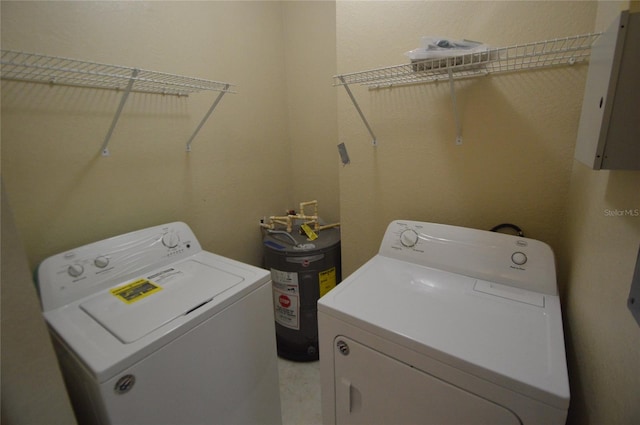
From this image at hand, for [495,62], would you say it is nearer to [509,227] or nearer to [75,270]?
[509,227]

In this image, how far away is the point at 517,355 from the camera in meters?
0.79

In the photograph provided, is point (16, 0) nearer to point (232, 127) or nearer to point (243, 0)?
point (232, 127)

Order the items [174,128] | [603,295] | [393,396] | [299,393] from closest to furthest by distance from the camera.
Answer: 1. [603,295]
2. [393,396]
3. [174,128]
4. [299,393]

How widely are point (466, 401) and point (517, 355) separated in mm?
192

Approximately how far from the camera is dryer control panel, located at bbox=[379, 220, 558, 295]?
1.12 metres

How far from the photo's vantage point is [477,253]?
1.24 meters

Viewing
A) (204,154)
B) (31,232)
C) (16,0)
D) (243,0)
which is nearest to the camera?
(16,0)

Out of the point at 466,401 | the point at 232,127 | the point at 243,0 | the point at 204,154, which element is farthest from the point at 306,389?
the point at 243,0

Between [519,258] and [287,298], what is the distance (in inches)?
51.2

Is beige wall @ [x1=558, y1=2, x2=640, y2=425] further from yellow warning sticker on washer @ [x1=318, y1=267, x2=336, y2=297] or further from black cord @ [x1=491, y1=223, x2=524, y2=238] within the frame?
yellow warning sticker on washer @ [x1=318, y1=267, x2=336, y2=297]

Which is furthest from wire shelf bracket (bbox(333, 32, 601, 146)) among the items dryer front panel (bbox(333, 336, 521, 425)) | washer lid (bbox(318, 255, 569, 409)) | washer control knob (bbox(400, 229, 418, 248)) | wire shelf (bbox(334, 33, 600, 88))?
dryer front panel (bbox(333, 336, 521, 425))

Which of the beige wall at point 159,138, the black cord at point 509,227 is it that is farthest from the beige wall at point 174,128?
the black cord at point 509,227

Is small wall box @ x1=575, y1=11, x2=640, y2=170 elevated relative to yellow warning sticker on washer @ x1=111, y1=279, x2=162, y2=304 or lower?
elevated

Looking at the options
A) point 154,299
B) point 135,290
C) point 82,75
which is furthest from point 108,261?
point 82,75
